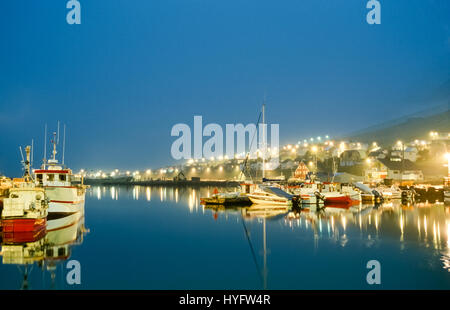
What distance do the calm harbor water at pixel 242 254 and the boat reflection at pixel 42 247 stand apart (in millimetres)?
42

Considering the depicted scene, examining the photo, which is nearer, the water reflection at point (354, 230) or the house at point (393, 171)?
the water reflection at point (354, 230)

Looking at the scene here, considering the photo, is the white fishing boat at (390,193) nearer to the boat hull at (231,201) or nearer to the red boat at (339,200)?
the red boat at (339,200)

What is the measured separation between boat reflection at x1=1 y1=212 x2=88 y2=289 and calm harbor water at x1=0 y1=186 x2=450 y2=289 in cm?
4

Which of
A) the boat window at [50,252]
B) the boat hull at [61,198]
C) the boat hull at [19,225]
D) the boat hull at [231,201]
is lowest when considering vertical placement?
the boat window at [50,252]

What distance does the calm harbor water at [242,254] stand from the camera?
12641mm

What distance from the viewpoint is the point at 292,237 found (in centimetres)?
2078

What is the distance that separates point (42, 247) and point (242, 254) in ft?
31.4

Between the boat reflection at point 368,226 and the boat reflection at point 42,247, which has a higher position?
the boat reflection at point 42,247

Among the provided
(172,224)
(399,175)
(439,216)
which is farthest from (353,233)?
(399,175)

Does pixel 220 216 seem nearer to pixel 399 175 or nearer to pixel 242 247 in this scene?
pixel 242 247

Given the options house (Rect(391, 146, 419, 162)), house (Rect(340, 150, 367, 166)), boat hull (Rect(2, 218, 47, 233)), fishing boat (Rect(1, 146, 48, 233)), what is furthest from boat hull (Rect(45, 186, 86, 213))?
house (Rect(391, 146, 419, 162))

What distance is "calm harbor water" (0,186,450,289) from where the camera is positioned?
1264 cm

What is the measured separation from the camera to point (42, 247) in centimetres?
1689

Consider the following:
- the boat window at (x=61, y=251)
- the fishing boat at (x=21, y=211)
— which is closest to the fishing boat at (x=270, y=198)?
the fishing boat at (x=21, y=211)
